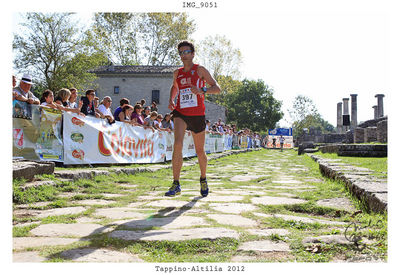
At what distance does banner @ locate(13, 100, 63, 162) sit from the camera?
5.39 meters

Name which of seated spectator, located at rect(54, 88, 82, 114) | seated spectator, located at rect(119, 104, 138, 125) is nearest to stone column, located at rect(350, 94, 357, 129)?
seated spectator, located at rect(119, 104, 138, 125)

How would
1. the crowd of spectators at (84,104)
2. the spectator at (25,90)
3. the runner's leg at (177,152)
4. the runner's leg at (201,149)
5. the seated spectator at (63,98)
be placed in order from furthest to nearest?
the seated spectator at (63,98), the crowd of spectators at (84,104), the spectator at (25,90), the runner's leg at (201,149), the runner's leg at (177,152)

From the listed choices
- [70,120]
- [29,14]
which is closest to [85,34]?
[29,14]

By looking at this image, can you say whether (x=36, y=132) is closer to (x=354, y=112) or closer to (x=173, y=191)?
(x=173, y=191)

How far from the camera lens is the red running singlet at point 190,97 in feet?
13.8

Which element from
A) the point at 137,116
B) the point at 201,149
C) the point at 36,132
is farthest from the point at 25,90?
the point at 137,116

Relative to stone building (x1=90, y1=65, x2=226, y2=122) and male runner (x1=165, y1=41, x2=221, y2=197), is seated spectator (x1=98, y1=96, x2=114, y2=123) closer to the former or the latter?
male runner (x1=165, y1=41, x2=221, y2=197)

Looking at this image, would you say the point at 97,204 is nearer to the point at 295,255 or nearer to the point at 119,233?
the point at 119,233

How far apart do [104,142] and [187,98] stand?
385cm

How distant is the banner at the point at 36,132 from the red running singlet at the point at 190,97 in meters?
2.84

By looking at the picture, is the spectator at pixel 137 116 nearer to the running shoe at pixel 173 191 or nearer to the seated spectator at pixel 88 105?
the seated spectator at pixel 88 105

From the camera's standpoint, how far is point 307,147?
70.3 ft

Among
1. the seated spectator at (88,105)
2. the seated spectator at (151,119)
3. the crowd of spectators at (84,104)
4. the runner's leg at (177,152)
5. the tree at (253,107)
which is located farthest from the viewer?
the tree at (253,107)

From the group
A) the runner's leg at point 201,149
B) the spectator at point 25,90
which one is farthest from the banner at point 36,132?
the runner's leg at point 201,149
